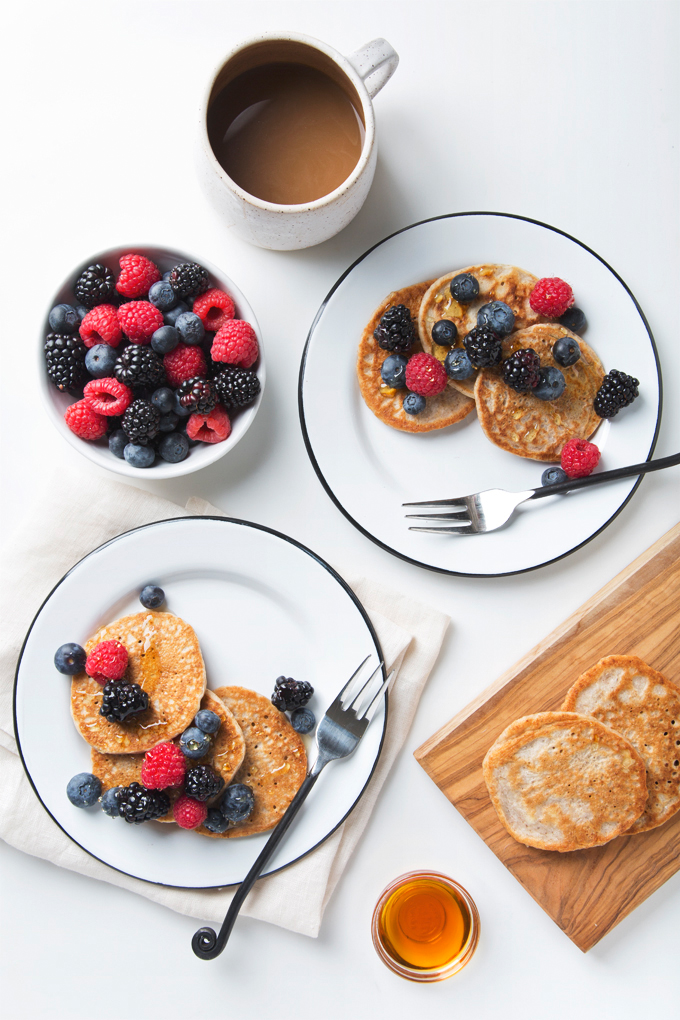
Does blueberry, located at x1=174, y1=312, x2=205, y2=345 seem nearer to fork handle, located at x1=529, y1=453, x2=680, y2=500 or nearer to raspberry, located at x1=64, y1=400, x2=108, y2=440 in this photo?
raspberry, located at x1=64, y1=400, x2=108, y2=440

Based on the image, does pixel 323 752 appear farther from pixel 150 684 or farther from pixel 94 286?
pixel 94 286

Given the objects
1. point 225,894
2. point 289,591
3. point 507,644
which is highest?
point 507,644

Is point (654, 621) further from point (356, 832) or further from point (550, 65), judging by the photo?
point (550, 65)

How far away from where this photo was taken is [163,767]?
4.64ft

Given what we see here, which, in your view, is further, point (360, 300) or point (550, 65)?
point (550, 65)

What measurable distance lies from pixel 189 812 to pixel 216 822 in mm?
81

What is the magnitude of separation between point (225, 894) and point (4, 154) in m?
1.81

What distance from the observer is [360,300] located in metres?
1.54

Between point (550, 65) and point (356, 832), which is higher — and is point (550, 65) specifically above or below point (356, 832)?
above

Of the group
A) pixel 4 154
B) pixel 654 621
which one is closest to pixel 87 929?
pixel 654 621

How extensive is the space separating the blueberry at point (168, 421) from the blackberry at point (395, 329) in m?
0.48

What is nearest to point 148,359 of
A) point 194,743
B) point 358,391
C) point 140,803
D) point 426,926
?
point 358,391

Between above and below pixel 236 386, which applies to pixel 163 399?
below

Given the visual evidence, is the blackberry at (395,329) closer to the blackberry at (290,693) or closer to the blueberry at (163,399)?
the blueberry at (163,399)
